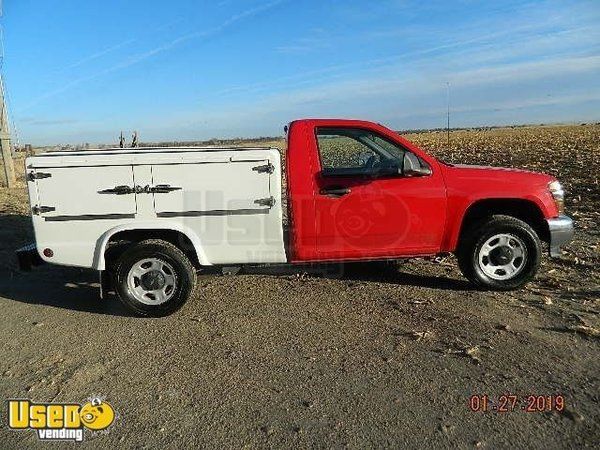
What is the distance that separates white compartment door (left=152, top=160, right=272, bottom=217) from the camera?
15.1 feet

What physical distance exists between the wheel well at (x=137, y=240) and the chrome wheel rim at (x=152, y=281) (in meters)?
0.26

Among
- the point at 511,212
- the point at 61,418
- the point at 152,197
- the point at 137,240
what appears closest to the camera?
the point at 61,418

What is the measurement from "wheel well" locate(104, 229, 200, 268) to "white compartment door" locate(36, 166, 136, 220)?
Answer: 0.32 m

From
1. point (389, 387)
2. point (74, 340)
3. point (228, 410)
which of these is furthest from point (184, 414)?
point (74, 340)

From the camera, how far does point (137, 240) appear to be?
4.96 meters

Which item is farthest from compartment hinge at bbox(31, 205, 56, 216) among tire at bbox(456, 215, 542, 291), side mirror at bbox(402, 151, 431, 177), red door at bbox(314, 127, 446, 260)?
tire at bbox(456, 215, 542, 291)

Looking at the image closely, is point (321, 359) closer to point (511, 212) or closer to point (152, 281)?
point (152, 281)

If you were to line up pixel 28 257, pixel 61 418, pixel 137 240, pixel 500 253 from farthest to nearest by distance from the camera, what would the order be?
1. pixel 500 253
2. pixel 28 257
3. pixel 137 240
4. pixel 61 418

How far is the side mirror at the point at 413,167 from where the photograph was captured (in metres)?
4.82

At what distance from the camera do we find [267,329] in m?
4.52

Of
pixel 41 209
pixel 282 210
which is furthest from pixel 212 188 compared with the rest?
pixel 41 209

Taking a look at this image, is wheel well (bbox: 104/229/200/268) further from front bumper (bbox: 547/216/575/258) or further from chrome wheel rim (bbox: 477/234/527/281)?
front bumper (bbox: 547/216/575/258)

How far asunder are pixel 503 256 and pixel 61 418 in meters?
4.34

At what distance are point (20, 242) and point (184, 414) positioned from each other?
252 inches
